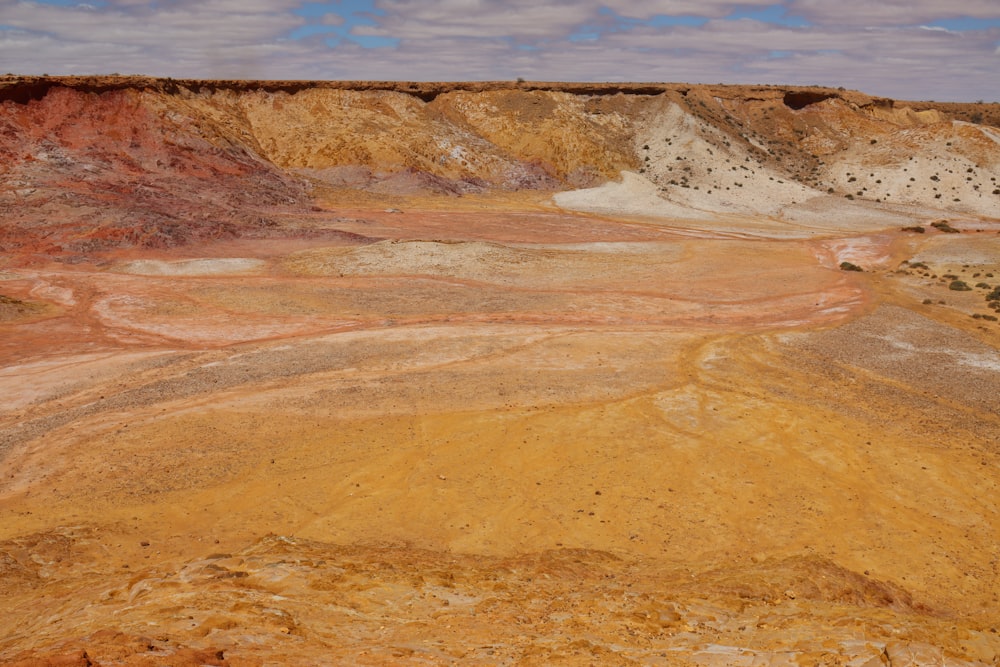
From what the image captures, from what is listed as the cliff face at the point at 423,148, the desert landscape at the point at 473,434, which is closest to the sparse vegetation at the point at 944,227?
the desert landscape at the point at 473,434

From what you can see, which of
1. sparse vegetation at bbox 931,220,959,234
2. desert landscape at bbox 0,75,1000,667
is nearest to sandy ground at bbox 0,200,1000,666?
desert landscape at bbox 0,75,1000,667

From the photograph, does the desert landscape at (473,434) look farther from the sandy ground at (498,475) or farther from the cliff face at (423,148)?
the cliff face at (423,148)

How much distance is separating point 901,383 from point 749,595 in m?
13.0

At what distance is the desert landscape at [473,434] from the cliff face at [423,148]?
55 centimetres

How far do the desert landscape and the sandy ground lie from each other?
8cm

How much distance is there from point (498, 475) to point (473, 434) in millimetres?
2021

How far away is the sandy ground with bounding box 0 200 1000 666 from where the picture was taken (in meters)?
9.00

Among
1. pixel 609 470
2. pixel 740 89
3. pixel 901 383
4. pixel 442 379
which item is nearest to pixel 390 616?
pixel 609 470

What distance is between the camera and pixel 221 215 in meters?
46.3

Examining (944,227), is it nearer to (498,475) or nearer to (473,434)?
(473,434)

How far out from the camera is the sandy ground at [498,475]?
9000mm

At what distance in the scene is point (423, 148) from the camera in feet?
218

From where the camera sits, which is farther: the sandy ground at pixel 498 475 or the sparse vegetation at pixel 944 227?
the sparse vegetation at pixel 944 227

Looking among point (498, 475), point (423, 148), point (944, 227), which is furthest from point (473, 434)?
point (423, 148)
